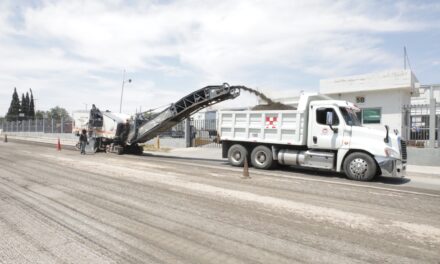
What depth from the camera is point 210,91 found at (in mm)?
16984

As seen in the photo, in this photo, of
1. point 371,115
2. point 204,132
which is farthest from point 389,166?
point 371,115

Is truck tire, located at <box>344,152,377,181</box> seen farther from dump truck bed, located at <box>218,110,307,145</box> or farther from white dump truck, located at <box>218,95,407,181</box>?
dump truck bed, located at <box>218,110,307,145</box>

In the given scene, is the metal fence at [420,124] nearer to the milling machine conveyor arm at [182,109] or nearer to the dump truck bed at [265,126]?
the dump truck bed at [265,126]

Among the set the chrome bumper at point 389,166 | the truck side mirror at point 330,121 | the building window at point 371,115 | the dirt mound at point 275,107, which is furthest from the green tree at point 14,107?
the chrome bumper at point 389,166

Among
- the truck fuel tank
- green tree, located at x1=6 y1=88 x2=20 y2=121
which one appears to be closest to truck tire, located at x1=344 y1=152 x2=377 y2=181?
the truck fuel tank

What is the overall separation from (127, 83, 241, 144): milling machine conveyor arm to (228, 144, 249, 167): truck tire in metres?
3.05

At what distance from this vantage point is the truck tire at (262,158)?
13633mm

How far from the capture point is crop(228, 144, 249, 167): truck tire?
14.4 m

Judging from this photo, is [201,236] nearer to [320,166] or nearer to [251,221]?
[251,221]

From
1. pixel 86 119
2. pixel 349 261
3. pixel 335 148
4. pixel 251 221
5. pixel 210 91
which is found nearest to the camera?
pixel 349 261

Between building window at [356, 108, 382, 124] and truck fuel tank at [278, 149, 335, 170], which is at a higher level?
building window at [356, 108, 382, 124]

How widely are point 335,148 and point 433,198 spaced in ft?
13.4

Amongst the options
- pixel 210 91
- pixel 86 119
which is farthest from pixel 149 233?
pixel 86 119

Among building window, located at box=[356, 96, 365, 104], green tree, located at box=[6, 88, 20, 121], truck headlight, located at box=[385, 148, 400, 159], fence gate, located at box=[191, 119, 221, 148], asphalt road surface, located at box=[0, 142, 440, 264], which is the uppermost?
green tree, located at box=[6, 88, 20, 121]
